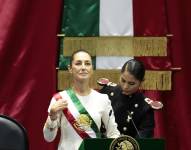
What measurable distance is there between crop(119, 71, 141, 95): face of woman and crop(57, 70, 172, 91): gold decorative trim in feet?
2.69

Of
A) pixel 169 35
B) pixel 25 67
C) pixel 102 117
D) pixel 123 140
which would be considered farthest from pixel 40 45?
pixel 123 140

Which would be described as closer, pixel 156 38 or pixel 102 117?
pixel 102 117

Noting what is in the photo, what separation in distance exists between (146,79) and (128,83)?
2.85 ft

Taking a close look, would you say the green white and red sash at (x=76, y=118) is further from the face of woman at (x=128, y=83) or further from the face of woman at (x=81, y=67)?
the face of woman at (x=128, y=83)

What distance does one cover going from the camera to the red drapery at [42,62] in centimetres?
298

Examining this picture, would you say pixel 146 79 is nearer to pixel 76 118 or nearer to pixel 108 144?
pixel 76 118

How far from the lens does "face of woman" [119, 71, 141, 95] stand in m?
2.12

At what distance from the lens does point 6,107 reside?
3049mm

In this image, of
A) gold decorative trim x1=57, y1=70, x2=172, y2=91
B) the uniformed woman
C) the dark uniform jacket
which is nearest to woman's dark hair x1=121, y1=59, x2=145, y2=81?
the uniformed woman

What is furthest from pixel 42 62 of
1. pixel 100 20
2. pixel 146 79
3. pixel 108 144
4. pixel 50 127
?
pixel 108 144

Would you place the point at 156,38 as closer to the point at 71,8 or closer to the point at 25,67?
the point at 71,8

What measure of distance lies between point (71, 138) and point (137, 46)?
118 centimetres

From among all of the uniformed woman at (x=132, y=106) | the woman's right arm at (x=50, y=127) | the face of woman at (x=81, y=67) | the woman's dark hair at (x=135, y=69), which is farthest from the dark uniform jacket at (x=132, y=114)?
the woman's right arm at (x=50, y=127)

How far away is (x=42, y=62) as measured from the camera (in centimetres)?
303
